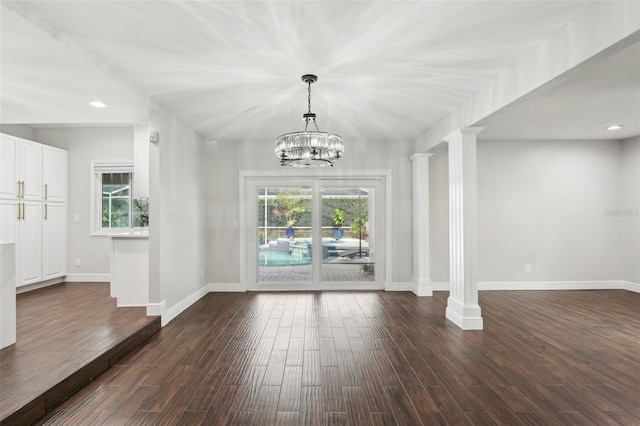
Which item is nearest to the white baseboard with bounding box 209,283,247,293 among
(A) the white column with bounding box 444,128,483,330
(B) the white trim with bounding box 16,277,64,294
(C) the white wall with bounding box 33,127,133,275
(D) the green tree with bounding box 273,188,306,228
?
(D) the green tree with bounding box 273,188,306,228

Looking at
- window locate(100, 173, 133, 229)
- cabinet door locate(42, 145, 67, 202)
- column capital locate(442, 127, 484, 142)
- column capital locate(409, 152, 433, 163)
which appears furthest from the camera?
window locate(100, 173, 133, 229)

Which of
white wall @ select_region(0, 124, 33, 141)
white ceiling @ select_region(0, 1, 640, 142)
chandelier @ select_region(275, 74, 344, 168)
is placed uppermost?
white wall @ select_region(0, 124, 33, 141)

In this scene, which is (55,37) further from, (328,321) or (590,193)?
(590,193)

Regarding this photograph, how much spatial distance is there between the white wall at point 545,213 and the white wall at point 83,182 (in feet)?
18.5

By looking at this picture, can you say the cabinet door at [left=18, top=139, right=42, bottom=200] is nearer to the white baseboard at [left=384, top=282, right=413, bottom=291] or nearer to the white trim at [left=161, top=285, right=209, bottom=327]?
the white trim at [left=161, top=285, right=209, bottom=327]

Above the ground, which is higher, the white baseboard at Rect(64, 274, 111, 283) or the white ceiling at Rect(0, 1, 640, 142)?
the white ceiling at Rect(0, 1, 640, 142)

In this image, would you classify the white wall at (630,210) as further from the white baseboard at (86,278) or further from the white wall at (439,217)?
the white baseboard at (86,278)

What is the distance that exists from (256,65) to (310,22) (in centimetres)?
78

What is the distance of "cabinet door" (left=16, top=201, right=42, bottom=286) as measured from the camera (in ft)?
17.4

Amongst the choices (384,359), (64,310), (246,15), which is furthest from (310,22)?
(64,310)

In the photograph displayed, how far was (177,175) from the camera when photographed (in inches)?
185

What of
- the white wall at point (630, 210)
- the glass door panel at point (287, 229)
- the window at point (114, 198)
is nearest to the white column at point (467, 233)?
the glass door panel at point (287, 229)

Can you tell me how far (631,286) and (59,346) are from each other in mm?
7837

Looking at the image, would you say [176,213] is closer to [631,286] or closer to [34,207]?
[34,207]
